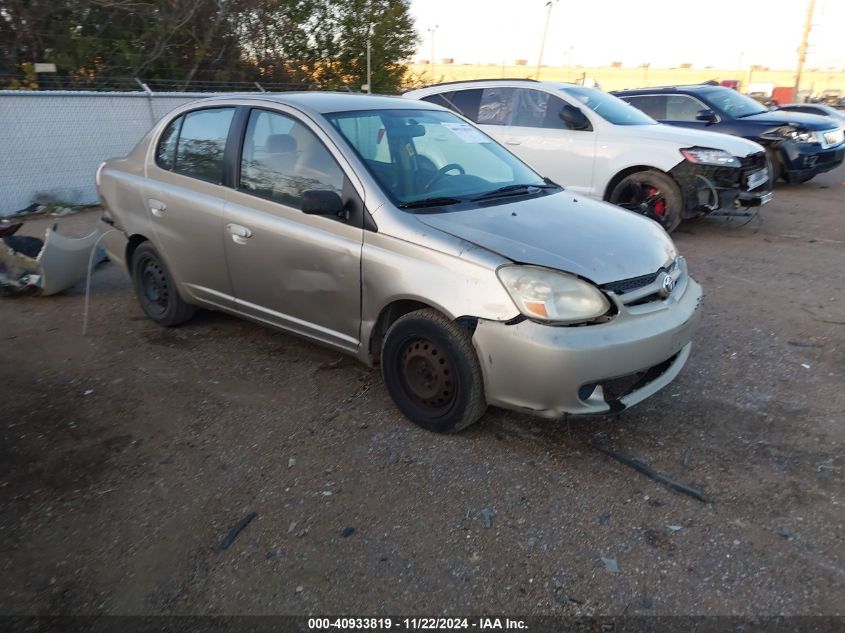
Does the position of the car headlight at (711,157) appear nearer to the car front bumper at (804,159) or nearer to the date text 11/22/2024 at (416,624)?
the car front bumper at (804,159)

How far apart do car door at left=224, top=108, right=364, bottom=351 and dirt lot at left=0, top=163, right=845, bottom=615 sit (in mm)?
493

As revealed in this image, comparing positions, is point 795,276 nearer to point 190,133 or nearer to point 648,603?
point 648,603

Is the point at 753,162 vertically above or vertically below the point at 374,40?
below

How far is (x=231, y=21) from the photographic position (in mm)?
17344

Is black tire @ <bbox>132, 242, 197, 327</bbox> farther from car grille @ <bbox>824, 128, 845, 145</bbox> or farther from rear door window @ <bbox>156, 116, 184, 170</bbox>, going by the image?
car grille @ <bbox>824, 128, 845, 145</bbox>

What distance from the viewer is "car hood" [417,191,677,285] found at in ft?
10.8

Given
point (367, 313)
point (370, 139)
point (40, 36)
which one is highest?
point (40, 36)

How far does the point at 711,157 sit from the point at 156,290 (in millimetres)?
6021

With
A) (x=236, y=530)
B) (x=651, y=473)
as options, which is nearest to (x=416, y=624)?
(x=236, y=530)

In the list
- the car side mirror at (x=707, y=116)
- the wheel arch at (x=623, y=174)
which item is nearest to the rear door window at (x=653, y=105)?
the car side mirror at (x=707, y=116)

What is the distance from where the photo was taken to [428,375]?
3.57 m

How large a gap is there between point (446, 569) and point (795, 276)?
208 inches

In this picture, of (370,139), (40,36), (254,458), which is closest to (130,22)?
(40,36)

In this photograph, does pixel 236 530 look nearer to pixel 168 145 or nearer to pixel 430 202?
pixel 430 202
